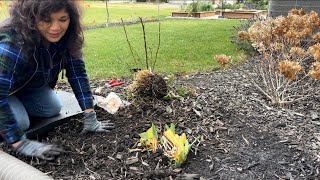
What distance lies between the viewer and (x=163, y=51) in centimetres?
665

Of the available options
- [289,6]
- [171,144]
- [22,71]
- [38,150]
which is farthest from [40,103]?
[289,6]

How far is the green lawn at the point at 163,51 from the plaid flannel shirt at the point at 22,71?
1.28 metres

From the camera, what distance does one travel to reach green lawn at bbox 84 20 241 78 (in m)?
5.17

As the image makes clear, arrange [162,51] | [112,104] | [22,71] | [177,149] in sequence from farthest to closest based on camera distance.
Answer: [162,51]
[112,104]
[22,71]
[177,149]

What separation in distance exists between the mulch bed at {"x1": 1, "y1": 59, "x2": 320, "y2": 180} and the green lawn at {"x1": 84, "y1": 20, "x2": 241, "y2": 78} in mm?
1357

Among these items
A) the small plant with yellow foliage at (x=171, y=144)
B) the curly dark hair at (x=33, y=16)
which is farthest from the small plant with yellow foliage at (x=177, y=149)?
the curly dark hair at (x=33, y=16)

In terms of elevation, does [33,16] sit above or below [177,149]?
above

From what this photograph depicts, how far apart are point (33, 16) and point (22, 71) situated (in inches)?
16.4

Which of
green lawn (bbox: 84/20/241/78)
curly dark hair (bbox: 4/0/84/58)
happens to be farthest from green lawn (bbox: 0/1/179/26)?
curly dark hair (bbox: 4/0/84/58)

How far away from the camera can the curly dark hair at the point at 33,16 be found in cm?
227

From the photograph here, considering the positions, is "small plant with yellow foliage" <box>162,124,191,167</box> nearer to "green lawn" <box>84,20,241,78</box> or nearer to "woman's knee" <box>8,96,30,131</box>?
"woman's knee" <box>8,96,30,131</box>

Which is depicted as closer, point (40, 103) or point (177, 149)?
point (177, 149)

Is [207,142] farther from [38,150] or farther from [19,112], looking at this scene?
[19,112]

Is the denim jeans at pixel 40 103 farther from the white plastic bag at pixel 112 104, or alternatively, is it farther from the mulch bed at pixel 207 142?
the white plastic bag at pixel 112 104
